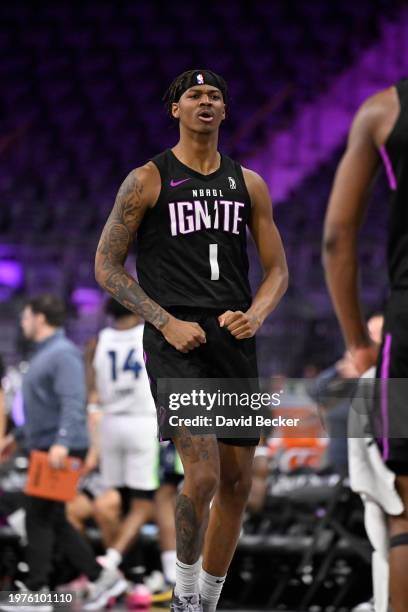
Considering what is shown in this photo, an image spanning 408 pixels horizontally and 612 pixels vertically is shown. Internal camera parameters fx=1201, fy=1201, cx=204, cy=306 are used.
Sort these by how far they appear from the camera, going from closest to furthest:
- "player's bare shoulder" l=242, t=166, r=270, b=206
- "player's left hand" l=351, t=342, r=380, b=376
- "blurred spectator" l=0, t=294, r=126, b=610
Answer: "player's left hand" l=351, t=342, r=380, b=376 < "player's bare shoulder" l=242, t=166, r=270, b=206 < "blurred spectator" l=0, t=294, r=126, b=610

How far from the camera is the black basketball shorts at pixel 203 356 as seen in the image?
3.80 metres

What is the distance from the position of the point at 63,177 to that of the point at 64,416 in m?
11.0

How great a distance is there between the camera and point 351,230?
2.46 m

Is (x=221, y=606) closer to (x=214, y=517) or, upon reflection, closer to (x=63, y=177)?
(x=214, y=517)

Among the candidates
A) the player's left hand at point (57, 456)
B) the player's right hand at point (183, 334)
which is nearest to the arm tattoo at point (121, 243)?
the player's right hand at point (183, 334)

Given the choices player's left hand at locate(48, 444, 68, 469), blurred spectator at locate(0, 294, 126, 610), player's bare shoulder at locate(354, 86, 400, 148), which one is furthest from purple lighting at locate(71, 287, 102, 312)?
player's bare shoulder at locate(354, 86, 400, 148)

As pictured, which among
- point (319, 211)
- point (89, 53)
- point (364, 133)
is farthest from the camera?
point (89, 53)

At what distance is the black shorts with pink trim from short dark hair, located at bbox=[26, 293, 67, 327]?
439 centimetres

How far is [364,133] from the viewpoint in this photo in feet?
7.86

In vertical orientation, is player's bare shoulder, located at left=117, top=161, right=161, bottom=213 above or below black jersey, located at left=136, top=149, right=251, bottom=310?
above

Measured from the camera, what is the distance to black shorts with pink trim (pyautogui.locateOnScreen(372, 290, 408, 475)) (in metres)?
2.47

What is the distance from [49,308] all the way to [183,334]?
3120mm

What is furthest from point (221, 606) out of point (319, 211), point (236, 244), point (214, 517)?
point (319, 211)

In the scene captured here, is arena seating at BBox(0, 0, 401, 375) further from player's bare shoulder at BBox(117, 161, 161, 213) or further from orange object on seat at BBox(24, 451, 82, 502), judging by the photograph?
player's bare shoulder at BBox(117, 161, 161, 213)
